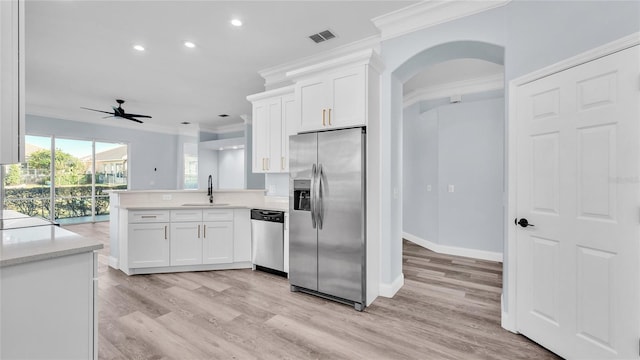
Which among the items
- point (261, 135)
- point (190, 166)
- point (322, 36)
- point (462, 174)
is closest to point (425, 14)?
point (322, 36)

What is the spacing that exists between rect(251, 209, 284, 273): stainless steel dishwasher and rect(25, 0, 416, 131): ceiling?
→ 218 cm

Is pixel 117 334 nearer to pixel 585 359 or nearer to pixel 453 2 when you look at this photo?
pixel 585 359

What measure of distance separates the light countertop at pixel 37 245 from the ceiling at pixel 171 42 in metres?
2.28

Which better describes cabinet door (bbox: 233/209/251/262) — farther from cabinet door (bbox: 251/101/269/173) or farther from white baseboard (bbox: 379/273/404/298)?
white baseboard (bbox: 379/273/404/298)

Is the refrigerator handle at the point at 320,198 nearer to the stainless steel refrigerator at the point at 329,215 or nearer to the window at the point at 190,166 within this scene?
the stainless steel refrigerator at the point at 329,215

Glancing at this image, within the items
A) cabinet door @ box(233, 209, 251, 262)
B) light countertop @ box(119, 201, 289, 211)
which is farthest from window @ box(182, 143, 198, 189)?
cabinet door @ box(233, 209, 251, 262)

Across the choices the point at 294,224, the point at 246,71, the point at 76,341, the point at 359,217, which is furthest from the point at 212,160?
the point at 76,341

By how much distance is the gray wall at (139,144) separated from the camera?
7078 mm

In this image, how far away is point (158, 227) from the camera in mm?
3773

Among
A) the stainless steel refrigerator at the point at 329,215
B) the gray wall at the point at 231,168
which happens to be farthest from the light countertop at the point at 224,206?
the gray wall at the point at 231,168

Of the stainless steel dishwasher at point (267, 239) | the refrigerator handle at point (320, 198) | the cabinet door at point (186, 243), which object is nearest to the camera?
the refrigerator handle at point (320, 198)

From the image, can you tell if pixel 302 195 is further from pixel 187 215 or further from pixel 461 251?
pixel 461 251

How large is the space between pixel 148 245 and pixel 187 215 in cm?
62

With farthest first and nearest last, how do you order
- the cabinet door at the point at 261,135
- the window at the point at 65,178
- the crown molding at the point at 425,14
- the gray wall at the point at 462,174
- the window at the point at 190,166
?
the window at the point at 190,166, the window at the point at 65,178, the gray wall at the point at 462,174, the cabinet door at the point at 261,135, the crown molding at the point at 425,14
